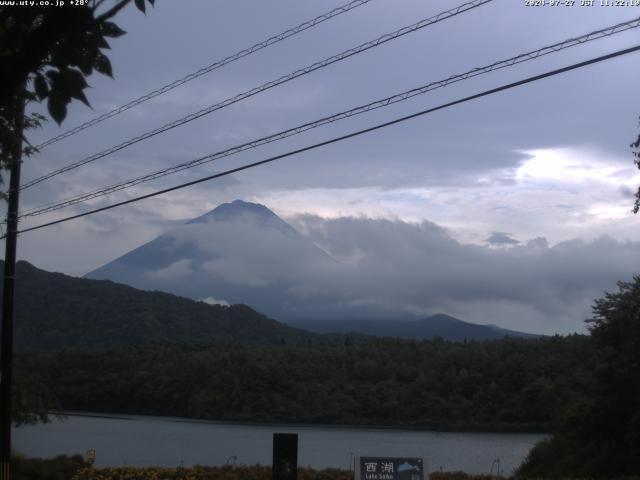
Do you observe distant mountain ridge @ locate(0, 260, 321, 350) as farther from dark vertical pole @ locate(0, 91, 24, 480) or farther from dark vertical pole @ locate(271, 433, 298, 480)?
dark vertical pole @ locate(271, 433, 298, 480)

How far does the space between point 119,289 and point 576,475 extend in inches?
2717

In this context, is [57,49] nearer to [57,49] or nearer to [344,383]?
[57,49]

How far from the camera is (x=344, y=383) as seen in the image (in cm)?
3697

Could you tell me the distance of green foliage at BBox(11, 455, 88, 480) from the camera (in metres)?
18.5

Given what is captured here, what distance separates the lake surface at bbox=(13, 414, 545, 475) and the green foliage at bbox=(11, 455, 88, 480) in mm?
2567

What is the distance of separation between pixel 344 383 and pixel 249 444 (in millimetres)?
8825

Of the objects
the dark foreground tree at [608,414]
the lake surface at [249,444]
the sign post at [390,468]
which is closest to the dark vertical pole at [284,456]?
the sign post at [390,468]

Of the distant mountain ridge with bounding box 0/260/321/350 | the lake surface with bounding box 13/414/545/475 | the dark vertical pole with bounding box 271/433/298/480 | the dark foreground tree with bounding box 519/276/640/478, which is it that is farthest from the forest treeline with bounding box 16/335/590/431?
the dark vertical pole with bounding box 271/433/298/480

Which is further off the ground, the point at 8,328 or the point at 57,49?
the point at 57,49

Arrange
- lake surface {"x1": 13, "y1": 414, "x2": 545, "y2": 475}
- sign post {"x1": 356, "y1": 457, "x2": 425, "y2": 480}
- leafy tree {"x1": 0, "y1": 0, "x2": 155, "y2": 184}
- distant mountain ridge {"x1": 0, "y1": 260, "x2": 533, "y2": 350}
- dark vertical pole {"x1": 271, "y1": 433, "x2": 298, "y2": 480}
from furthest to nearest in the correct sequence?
distant mountain ridge {"x1": 0, "y1": 260, "x2": 533, "y2": 350} → lake surface {"x1": 13, "y1": 414, "x2": 545, "y2": 475} → dark vertical pole {"x1": 271, "y1": 433, "x2": 298, "y2": 480} → sign post {"x1": 356, "y1": 457, "x2": 425, "y2": 480} → leafy tree {"x1": 0, "y1": 0, "x2": 155, "y2": 184}

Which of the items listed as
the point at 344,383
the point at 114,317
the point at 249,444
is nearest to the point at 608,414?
the point at 249,444

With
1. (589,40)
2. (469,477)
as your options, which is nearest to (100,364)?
(469,477)

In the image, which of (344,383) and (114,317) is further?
(114,317)

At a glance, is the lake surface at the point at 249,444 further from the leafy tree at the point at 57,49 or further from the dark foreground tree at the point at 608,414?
the leafy tree at the point at 57,49
